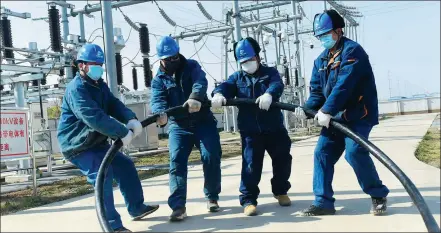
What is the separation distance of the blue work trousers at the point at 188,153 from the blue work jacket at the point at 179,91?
0.24 ft

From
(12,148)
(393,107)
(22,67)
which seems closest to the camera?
(12,148)

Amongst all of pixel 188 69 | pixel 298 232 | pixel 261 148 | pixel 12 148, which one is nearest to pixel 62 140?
pixel 188 69

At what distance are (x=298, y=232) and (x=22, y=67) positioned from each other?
632cm

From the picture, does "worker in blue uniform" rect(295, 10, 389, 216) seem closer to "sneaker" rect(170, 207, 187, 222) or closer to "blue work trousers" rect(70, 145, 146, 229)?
A: "sneaker" rect(170, 207, 187, 222)

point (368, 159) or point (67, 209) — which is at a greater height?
point (368, 159)

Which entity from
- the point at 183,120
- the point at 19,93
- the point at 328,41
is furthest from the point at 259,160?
the point at 19,93

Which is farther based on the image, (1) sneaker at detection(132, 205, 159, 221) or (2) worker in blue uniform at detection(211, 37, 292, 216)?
(2) worker in blue uniform at detection(211, 37, 292, 216)

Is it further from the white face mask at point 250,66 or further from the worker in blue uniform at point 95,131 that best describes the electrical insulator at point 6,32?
A: the white face mask at point 250,66

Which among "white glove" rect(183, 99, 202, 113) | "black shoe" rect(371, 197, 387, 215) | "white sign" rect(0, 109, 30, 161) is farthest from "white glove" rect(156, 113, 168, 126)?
"white sign" rect(0, 109, 30, 161)

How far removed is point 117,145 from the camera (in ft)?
13.0

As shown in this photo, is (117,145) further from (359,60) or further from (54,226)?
(359,60)

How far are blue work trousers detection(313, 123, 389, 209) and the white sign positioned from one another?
15.8ft

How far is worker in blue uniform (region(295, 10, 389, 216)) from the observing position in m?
3.91

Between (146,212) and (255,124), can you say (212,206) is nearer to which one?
(146,212)
